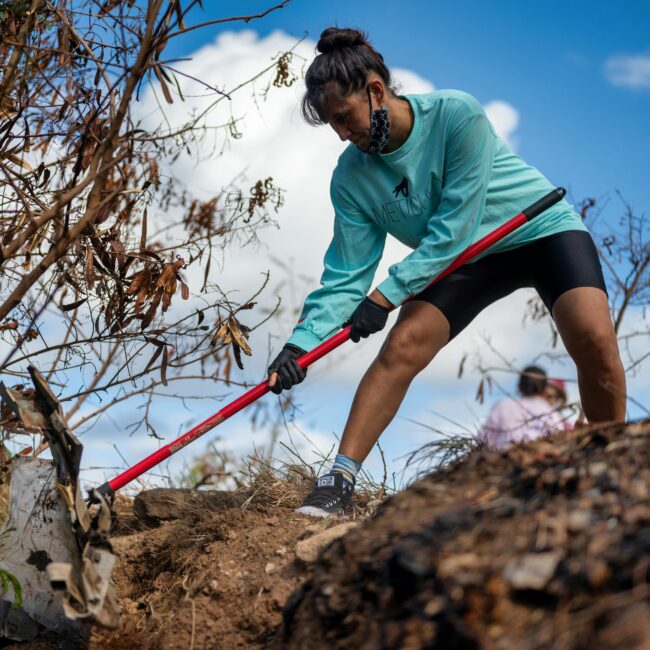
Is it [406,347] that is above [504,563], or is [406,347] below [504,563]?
above

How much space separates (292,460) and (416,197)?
4.57 feet

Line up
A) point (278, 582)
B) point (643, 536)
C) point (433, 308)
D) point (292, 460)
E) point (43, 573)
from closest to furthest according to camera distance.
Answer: point (643, 536) < point (278, 582) < point (43, 573) < point (433, 308) < point (292, 460)

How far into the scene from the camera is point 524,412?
4.76 meters

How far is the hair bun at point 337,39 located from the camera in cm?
356

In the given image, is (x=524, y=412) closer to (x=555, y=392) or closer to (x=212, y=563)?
(x=555, y=392)

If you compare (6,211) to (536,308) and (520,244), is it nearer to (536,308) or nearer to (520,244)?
(520,244)

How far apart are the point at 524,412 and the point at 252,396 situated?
1881mm

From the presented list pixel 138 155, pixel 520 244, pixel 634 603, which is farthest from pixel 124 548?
pixel 634 603

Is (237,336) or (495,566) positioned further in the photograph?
(237,336)

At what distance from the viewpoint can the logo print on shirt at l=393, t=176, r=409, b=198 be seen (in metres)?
3.66

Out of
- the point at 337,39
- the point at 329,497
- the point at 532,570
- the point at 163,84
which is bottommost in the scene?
the point at 532,570

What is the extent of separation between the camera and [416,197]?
12.0 ft

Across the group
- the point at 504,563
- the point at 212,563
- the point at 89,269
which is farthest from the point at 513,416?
the point at 504,563

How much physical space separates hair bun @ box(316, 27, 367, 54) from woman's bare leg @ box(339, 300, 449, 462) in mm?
1177
